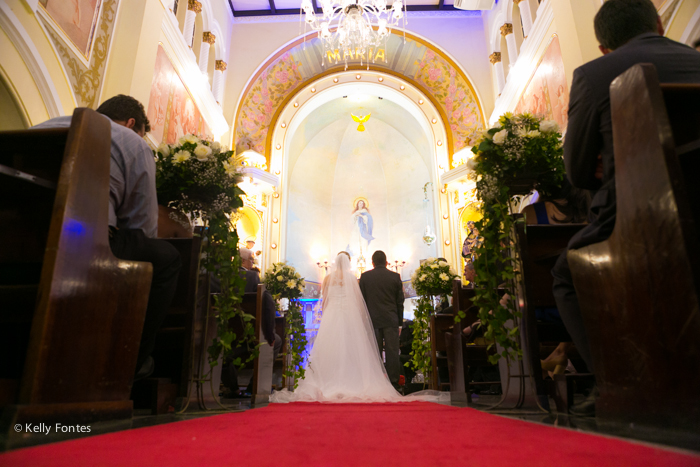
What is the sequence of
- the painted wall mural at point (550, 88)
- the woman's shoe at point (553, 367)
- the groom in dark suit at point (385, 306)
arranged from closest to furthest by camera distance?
the woman's shoe at point (553, 367) < the groom in dark suit at point (385, 306) < the painted wall mural at point (550, 88)

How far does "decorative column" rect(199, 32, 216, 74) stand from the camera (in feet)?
28.5

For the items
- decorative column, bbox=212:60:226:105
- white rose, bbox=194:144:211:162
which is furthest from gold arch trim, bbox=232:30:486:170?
white rose, bbox=194:144:211:162

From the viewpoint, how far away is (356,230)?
1425cm

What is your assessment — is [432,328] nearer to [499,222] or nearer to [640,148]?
[499,222]

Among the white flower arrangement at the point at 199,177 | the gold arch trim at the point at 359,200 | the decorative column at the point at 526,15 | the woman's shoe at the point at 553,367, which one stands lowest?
the woman's shoe at the point at 553,367

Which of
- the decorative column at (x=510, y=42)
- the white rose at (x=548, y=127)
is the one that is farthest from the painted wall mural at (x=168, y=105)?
the decorative column at (x=510, y=42)

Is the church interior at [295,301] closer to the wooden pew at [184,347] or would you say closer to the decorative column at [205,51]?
the wooden pew at [184,347]

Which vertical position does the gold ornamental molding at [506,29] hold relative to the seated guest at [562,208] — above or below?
above

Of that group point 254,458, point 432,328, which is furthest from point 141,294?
point 432,328

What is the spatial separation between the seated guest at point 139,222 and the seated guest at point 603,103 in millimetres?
1800

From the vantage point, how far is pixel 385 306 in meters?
5.60

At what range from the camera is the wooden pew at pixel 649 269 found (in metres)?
1.11

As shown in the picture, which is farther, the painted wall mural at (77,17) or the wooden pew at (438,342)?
the wooden pew at (438,342)

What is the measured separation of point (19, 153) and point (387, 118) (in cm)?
1262
